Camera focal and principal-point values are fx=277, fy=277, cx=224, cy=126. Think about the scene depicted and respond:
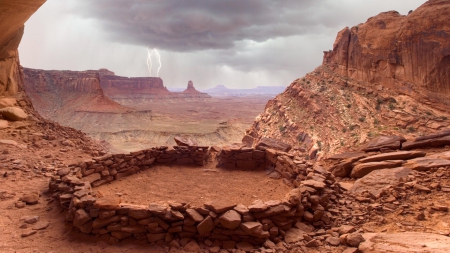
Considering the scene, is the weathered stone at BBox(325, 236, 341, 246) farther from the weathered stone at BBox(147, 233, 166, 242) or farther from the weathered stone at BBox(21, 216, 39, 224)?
the weathered stone at BBox(21, 216, 39, 224)

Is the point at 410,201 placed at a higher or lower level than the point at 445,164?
lower

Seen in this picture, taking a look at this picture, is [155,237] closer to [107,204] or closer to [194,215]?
[194,215]

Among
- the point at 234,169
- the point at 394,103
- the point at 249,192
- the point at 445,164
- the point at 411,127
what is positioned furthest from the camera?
the point at 394,103

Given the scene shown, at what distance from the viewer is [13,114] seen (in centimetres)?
1417

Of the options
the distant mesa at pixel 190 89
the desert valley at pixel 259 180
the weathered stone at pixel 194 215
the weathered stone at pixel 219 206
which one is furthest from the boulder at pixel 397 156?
the distant mesa at pixel 190 89

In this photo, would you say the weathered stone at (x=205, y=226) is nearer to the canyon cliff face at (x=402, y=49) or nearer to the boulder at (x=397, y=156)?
the boulder at (x=397, y=156)

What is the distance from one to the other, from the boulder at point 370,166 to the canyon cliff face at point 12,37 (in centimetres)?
1264

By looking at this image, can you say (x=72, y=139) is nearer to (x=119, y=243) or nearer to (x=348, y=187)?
(x=119, y=243)

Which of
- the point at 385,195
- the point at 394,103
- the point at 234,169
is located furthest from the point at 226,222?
the point at 394,103

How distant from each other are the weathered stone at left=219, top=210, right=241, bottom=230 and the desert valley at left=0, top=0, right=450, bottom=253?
0.03 metres

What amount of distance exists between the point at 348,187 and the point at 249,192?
10.2 feet

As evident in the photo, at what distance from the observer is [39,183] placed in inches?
355

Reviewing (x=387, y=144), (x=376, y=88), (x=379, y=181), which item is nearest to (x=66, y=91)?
(x=376, y=88)

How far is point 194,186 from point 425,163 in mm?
7696
